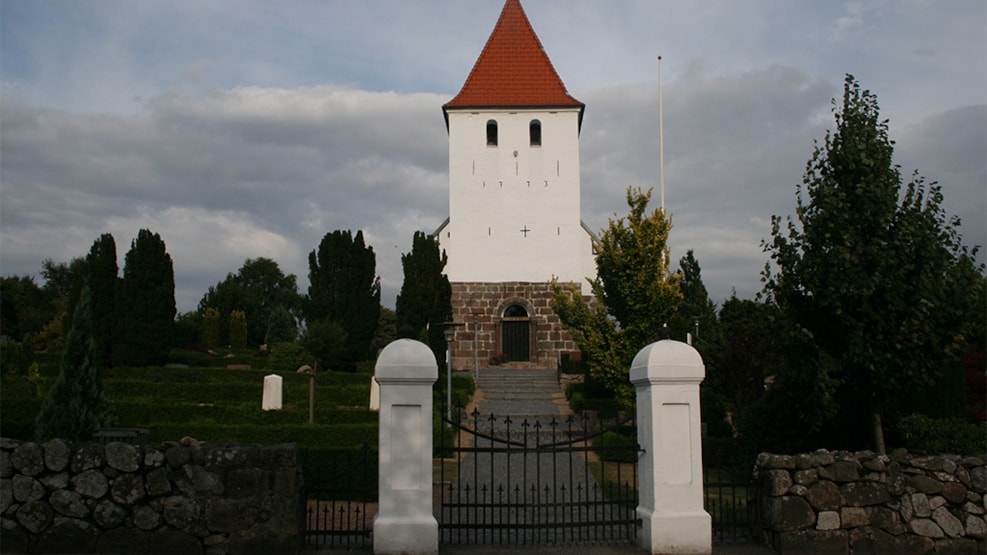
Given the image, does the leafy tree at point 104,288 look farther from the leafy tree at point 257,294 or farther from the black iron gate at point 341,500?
the leafy tree at point 257,294

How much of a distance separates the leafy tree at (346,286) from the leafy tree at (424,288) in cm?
134

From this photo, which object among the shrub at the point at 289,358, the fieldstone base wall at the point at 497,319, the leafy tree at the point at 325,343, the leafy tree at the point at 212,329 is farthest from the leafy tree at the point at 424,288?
the leafy tree at the point at 212,329

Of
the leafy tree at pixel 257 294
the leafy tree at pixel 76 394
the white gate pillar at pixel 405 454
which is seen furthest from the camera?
the leafy tree at pixel 257 294

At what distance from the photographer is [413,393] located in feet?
20.4

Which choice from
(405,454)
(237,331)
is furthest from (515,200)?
(237,331)

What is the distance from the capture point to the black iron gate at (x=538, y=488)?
6340mm

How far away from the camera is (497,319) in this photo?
2647 centimetres

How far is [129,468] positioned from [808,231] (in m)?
6.76

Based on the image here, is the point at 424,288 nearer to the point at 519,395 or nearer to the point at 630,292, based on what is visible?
the point at 519,395

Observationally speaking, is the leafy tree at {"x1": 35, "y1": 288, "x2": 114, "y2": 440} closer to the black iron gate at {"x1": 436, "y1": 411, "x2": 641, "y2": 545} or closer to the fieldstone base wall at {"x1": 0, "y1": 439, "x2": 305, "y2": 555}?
the fieldstone base wall at {"x1": 0, "y1": 439, "x2": 305, "y2": 555}

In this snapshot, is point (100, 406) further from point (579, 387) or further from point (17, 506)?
point (579, 387)

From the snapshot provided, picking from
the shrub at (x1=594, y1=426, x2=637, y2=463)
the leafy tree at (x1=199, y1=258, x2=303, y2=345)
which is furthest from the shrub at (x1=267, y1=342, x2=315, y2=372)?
the leafy tree at (x1=199, y1=258, x2=303, y2=345)

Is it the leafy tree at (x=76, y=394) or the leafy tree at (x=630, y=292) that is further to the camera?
the leafy tree at (x=630, y=292)

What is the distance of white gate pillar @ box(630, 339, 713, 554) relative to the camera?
6.27 metres
